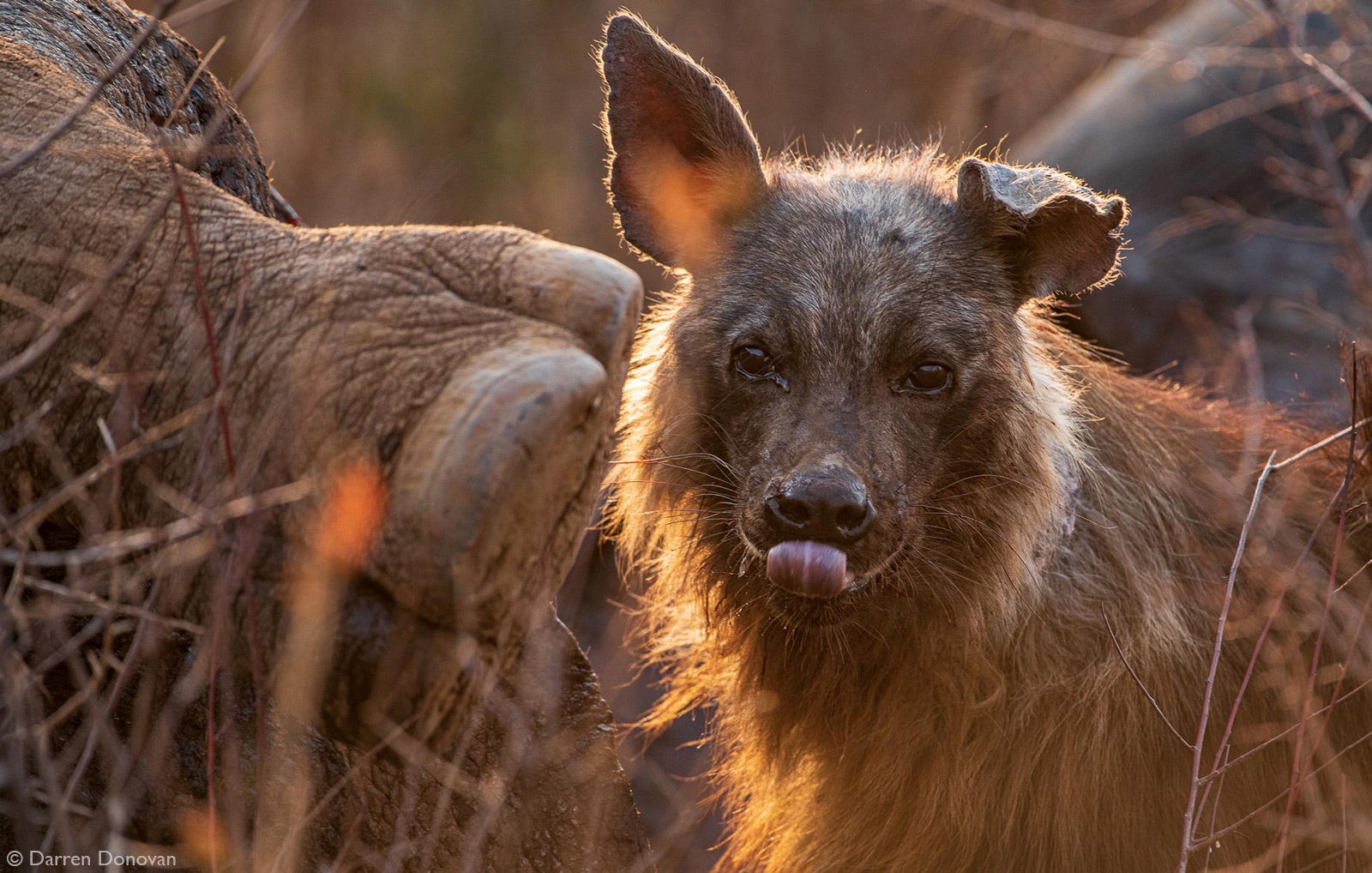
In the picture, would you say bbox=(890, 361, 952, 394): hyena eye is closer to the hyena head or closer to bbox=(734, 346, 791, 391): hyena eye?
the hyena head

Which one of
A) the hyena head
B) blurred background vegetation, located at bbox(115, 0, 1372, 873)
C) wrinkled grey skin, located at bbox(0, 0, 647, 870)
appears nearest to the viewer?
wrinkled grey skin, located at bbox(0, 0, 647, 870)

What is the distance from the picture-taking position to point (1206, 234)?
7.50m

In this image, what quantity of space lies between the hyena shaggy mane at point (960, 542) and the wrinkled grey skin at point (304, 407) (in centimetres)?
97

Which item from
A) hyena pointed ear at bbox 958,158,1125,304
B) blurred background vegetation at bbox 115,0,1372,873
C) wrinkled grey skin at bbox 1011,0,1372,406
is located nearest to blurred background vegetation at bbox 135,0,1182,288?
blurred background vegetation at bbox 115,0,1372,873

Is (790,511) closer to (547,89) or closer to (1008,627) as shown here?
(1008,627)

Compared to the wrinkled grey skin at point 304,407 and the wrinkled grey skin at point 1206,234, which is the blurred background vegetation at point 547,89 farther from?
the wrinkled grey skin at point 304,407

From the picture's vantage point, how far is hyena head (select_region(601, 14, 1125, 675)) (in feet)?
10.4

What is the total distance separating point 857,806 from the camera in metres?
3.48

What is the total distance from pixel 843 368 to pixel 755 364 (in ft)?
0.86

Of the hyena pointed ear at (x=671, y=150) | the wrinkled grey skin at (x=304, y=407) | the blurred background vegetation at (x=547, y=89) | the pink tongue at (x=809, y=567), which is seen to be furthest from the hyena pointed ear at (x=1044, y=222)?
the blurred background vegetation at (x=547, y=89)

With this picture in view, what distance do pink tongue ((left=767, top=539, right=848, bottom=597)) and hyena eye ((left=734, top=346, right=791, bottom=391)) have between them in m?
0.57

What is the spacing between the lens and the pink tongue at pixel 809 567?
2.89 metres

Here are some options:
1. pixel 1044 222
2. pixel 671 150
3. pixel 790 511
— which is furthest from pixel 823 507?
pixel 671 150

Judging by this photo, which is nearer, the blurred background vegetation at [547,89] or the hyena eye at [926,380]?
the hyena eye at [926,380]
